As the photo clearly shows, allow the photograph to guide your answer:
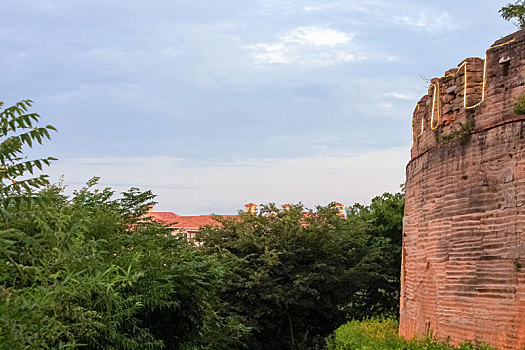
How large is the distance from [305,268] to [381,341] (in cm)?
1279

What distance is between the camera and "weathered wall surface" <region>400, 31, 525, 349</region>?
26.5 ft

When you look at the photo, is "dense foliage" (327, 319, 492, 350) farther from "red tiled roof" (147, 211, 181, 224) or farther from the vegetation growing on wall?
"red tiled roof" (147, 211, 181, 224)

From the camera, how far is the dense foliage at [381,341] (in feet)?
28.9

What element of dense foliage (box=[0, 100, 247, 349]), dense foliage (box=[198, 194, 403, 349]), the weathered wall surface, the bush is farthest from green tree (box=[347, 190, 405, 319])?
the bush

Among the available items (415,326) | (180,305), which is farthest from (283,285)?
(415,326)

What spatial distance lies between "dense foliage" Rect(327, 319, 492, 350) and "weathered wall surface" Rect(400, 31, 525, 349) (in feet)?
1.04

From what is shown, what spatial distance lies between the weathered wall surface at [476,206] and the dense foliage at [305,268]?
A: 12.9 meters

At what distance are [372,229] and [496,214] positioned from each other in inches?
672

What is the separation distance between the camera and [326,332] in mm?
25000

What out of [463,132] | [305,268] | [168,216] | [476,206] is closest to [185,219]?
[168,216]

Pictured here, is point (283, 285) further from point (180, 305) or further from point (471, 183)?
point (471, 183)

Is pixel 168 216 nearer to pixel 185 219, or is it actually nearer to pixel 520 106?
pixel 185 219

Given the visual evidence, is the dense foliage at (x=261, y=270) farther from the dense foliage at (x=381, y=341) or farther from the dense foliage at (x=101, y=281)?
the dense foliage at (x=381, y=341)

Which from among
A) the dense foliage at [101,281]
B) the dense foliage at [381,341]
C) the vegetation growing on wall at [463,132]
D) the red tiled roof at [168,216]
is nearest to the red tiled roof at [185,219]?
the red tiled roof at [168,216]
